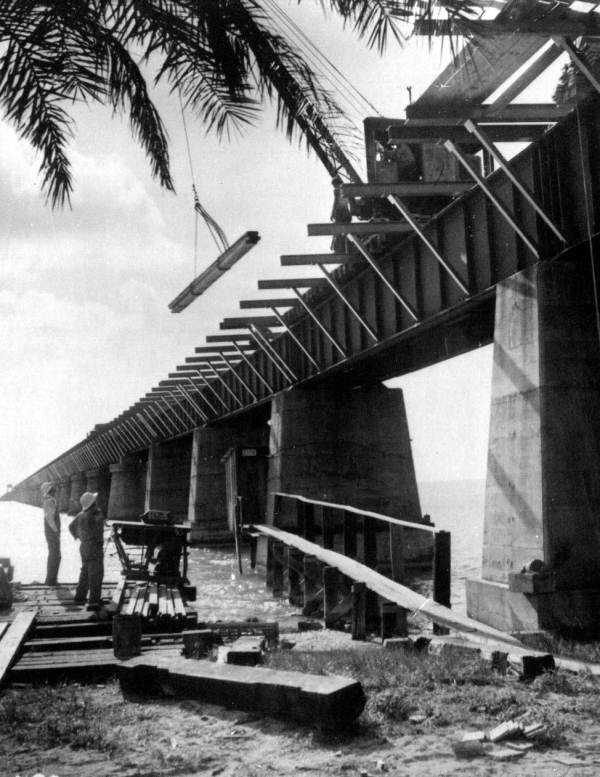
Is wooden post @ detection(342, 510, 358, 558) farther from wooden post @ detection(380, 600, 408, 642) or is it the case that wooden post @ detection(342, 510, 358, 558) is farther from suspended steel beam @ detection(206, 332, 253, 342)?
suspended steel beam @ detection(206, 332, 253, 342)

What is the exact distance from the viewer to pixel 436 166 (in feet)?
57.5

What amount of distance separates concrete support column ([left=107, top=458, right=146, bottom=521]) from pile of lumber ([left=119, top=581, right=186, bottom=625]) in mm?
46775

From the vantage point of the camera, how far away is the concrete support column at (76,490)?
82.4m

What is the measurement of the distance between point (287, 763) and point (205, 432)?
3343 centimetres

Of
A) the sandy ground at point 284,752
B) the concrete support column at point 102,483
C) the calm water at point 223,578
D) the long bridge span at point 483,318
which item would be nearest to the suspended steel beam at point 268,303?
the long bridge span at point 483,318

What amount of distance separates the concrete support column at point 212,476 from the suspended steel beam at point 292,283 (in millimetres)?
15713

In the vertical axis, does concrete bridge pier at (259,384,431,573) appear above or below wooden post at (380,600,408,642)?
above

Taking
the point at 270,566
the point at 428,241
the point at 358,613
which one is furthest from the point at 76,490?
the point at 358,613

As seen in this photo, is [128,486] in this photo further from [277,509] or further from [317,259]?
[317,259]

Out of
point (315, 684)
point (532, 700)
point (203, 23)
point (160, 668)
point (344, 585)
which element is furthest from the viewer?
point (344, 585)

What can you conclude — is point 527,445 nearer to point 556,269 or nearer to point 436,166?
point 556,269

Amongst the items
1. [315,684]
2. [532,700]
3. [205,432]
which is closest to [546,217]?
[532,700]

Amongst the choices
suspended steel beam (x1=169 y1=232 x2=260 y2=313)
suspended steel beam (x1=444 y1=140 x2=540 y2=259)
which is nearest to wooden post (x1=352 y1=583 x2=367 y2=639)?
suspended steel beam (x1=169 y1=232 x2=260 y2=313)

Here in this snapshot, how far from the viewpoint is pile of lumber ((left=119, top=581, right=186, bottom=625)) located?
1060cm
